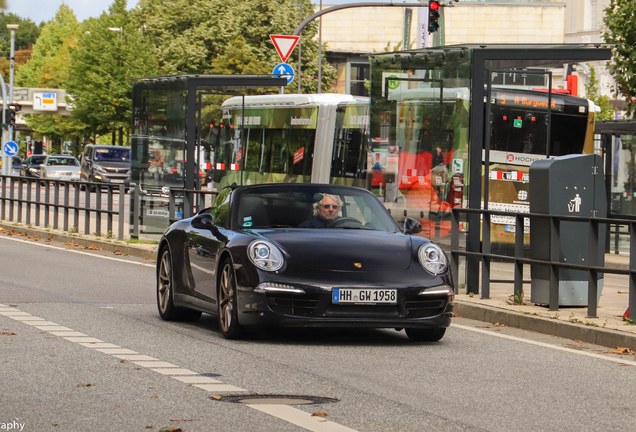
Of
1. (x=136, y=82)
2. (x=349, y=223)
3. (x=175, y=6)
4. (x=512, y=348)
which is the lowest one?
(x=512, y=348)

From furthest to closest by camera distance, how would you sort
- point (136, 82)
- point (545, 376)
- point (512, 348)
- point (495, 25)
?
point (495, 25)
point (136, 82)
point (512, 348)
point (545, 376)

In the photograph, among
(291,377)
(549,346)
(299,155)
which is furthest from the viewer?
(299,155)

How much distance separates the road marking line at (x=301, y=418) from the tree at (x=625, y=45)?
53.1 feet

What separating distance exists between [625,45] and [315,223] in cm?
1353

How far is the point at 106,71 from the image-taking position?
236ft

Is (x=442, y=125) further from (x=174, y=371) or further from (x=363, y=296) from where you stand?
(x=174, y=371)

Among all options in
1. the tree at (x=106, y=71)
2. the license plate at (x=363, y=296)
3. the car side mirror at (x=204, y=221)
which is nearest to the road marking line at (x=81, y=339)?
the car side mirror at (x=204, y=221)

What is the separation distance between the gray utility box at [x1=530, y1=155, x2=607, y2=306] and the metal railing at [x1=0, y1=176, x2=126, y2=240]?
10388 millimetres

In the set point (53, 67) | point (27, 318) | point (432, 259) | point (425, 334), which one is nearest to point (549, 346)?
point (425, 334)

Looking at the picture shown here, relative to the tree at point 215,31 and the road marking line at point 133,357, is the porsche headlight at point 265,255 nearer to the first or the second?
the road marking line at point 133,357

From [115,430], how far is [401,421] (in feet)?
4.90

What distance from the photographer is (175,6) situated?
66875 mm

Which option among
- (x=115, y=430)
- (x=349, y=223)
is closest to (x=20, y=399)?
(x=115, y=430)

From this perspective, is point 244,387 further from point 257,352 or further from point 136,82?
point 136,82
